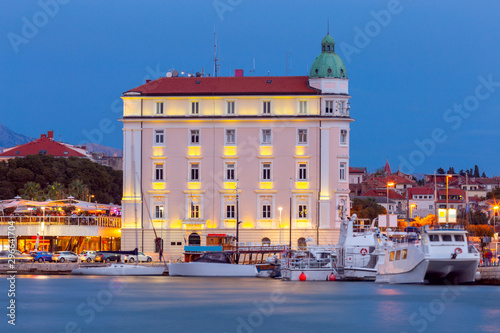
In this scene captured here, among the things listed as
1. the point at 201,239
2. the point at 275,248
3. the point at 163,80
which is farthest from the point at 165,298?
the point at 163,80

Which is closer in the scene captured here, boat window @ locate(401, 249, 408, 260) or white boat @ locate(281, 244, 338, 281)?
boat window @ locate(401, 249, 408, 260)

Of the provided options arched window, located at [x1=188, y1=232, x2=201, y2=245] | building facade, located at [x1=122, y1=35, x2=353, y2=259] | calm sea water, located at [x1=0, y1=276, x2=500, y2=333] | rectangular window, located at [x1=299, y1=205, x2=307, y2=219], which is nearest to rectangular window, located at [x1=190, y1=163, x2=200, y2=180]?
building facade, located at [x1=122, y1=35, x2=353, y2=259]

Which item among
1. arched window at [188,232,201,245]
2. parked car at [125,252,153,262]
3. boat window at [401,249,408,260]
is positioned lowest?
parked car at [125,252,153,262]

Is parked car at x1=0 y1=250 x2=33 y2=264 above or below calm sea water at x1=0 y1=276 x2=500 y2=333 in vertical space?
above

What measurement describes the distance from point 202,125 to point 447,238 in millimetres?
39878

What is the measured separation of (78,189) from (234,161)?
30.5m

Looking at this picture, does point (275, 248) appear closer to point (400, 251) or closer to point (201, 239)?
point (201, 239)

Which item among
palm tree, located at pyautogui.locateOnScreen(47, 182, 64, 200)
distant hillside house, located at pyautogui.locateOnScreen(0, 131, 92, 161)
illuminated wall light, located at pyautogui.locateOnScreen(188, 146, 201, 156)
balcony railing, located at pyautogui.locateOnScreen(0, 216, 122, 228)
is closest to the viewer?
balcony railing, located at pyautogui.locateOnScreen(0, 216, 122, 228)

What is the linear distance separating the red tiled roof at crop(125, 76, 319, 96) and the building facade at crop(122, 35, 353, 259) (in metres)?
0.19

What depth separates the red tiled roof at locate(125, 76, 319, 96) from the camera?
103 m

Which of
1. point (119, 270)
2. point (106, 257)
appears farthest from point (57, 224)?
point (119, 270)

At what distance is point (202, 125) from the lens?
104 metres

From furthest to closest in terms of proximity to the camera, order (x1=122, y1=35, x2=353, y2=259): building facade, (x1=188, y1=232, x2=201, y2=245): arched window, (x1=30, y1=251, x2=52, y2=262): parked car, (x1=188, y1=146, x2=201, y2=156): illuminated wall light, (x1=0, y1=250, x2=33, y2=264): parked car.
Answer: (x1=188, y1=146, x2=201, y2=156): illuminated wall light
(x1=122, y1=35, x2=353, y2=259): building facade
(x1=188, y1=232, x2=201, y2=245): arched window
(x1=30, y1=251, x2=52, y2=262): parked car
(x1=0, y1=250, x2=33, y2=264): parked car

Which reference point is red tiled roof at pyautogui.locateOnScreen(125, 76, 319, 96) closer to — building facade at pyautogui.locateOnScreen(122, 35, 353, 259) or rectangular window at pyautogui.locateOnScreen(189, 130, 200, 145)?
building facade at pyautogui.locateOnScreen(122, 35, 353, 259)
